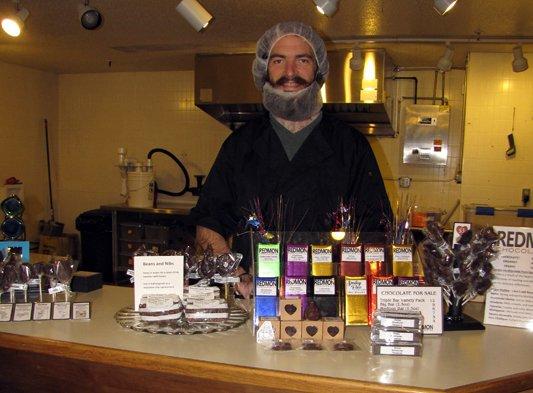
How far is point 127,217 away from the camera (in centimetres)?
462

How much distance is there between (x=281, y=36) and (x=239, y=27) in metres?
1.46

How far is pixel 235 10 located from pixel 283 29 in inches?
43.1

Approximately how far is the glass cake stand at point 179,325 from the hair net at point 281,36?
1.19m

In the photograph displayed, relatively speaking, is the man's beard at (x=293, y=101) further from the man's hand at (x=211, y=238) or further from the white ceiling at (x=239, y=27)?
the white ceiling at (x=239, y=27)

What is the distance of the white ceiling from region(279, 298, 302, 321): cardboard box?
2143mm

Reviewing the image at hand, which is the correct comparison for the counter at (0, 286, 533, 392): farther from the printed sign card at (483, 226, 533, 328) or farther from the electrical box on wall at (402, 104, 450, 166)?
the electrical box on wall at (402, 104, 450, 166)

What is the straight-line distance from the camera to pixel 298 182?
2123mm

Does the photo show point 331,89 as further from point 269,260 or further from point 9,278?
point 9,278

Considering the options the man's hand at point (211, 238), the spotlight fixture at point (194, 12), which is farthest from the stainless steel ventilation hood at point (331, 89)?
the man's hand at point (211, 238)

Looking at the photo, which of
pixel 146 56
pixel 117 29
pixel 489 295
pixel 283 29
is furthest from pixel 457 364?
pixel 146 56

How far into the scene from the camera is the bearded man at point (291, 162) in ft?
6.93

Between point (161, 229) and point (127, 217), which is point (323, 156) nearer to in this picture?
point (161, 229)

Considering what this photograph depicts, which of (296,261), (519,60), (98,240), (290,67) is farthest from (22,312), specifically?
(519,60)

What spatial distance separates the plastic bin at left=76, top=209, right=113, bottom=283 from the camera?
4617mm
